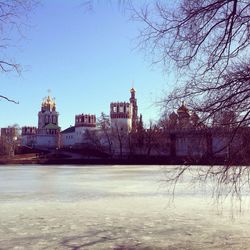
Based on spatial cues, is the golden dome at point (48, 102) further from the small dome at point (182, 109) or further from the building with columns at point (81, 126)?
the small dome at point (182, 109)

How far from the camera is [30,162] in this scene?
81625 mm

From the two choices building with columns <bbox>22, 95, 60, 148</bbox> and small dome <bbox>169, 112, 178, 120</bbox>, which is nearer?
small dome <bbox>169, 112, 178, 120</bbox>

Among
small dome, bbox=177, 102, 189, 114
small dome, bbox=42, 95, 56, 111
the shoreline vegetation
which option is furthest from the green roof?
small dome, bbox=177, 102, 189, 114

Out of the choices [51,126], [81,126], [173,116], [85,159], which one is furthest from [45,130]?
[173,116]

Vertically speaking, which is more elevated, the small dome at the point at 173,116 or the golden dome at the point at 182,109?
the golden dome at the point at 182,109

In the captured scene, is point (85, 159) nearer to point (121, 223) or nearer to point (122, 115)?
point (122, 115)

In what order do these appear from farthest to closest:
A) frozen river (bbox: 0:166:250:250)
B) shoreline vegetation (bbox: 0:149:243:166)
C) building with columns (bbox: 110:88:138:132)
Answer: building with columns (bbox: 110:88:138:132) → shoreline vegetation (bbox: 0:149:243:166) → frozen river (bbox: 0:166:250:250)

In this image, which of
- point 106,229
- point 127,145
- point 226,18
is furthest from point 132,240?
point 127,145

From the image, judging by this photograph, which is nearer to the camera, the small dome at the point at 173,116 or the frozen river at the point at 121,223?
the small dome at the point at 173,116

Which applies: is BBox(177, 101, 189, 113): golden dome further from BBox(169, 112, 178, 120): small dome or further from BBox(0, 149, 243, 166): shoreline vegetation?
BBox(0, 149, 243, 166): shoreline vegetation

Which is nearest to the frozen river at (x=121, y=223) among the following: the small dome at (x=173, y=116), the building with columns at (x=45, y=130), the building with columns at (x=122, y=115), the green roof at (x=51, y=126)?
the small dome at (x=173, y=116)

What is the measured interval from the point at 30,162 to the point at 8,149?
13.7 meters

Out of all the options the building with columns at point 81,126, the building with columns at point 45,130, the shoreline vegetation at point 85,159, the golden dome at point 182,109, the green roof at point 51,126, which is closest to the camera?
the golden dome at point 182,109

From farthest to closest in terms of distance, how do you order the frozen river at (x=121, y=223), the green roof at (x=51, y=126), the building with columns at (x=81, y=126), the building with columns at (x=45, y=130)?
the green roof at (x=51, y=126)
the building with columns at (x=45, y=130)
the building with columns at (x=81, y=126)
the frozen river at (x=121, y=223)
